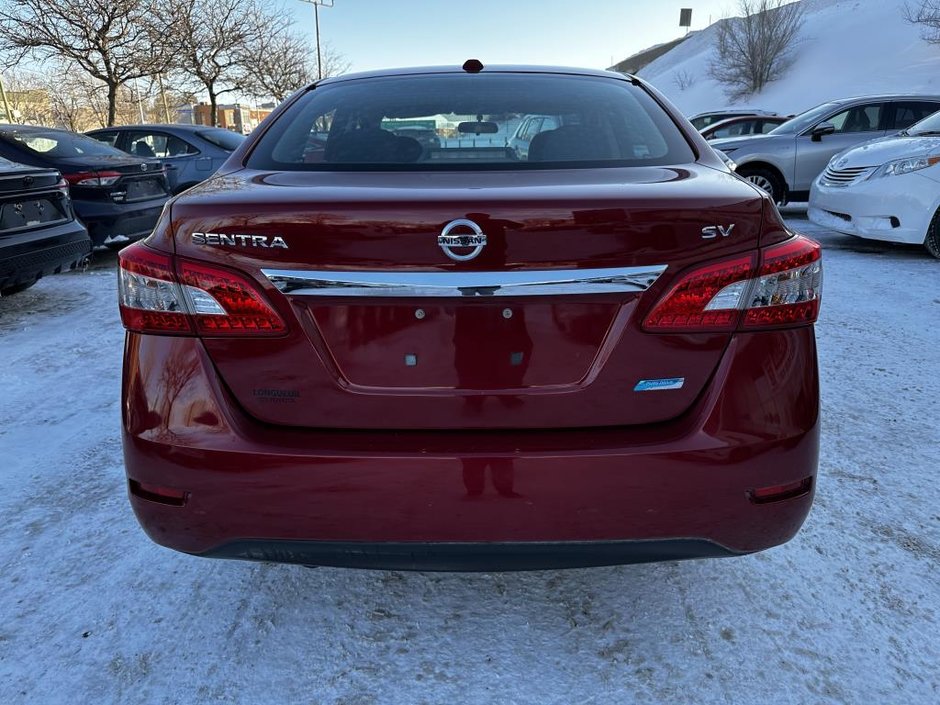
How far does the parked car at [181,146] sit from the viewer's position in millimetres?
8938

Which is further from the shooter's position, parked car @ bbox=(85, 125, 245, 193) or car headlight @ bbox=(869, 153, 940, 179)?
parked car @ bbox=(85, 125, 245, 193)

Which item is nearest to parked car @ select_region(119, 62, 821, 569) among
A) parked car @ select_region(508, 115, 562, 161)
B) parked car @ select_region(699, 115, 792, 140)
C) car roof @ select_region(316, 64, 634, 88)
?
parked car @ select_region(508, 115, 562, 161)

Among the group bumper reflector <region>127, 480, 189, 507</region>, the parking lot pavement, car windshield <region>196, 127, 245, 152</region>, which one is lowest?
the parking lot pavement

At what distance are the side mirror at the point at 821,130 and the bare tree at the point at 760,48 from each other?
4615cm

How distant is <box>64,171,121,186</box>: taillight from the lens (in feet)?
21.8

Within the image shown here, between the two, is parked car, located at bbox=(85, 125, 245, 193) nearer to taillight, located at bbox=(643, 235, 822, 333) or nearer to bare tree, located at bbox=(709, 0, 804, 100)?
taillight, located at bbox=(643, 235, 822, 333)

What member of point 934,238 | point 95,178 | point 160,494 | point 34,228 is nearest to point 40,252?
point 34,228

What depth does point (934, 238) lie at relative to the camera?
250 inches

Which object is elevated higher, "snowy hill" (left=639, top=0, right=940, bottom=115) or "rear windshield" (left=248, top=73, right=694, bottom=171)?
"snowy hill" (left=639, top=0, right=940, bottom=115)

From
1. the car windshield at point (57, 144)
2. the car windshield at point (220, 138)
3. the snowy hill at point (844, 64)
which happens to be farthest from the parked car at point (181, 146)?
the snowy hill at point (844, 64)

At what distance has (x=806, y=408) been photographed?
1.57 m

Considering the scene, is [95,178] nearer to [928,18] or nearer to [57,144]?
[57,144]

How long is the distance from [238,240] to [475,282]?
523 millimetres

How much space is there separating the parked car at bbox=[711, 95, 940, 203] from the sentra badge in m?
9.06
